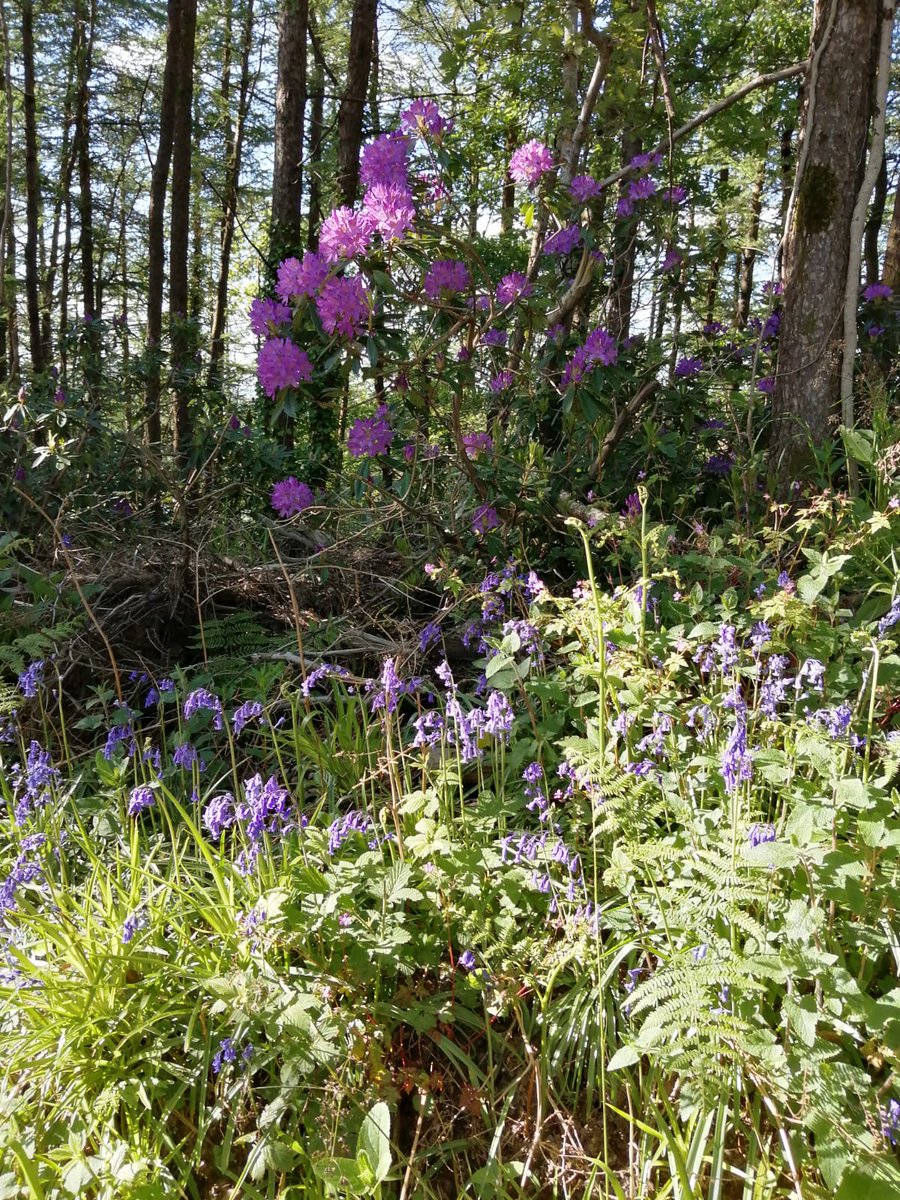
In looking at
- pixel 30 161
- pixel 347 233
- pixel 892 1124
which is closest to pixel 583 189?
pixel 347 233

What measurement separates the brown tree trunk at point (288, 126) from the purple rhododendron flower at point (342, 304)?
13.1 feet

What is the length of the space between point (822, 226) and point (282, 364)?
2316mm

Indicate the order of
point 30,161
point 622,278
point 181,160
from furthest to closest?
point 30,161
point 181,160
point 622,278

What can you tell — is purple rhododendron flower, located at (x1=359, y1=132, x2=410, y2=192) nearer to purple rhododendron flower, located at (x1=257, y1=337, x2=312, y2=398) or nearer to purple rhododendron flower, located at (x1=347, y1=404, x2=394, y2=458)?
purple rhododendron flower, located at (x1=257, y1=337, x2=312, y2=398)

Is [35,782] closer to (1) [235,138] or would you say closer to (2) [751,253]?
(2) [751,253]

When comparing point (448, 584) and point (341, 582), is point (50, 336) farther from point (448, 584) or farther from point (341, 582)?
point (448, 584)

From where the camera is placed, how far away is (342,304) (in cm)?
279

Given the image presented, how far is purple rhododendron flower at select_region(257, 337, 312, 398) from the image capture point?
292 centimetres

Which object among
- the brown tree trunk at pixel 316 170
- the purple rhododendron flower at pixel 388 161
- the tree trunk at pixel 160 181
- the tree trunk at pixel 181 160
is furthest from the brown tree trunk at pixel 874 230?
the purple rhododendron flower at pixel 388 161

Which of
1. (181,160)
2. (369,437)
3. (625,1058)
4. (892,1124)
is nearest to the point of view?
(892,1124)

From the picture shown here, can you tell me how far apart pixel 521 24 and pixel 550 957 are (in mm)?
3937

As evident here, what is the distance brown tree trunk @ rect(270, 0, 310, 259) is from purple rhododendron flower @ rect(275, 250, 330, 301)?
3936mm

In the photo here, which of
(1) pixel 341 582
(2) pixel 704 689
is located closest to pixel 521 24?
(1) pixel 341 582

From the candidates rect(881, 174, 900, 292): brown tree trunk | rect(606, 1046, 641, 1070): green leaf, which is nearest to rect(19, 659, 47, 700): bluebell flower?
rect(606, 1046, 641, 1070): green leaf
